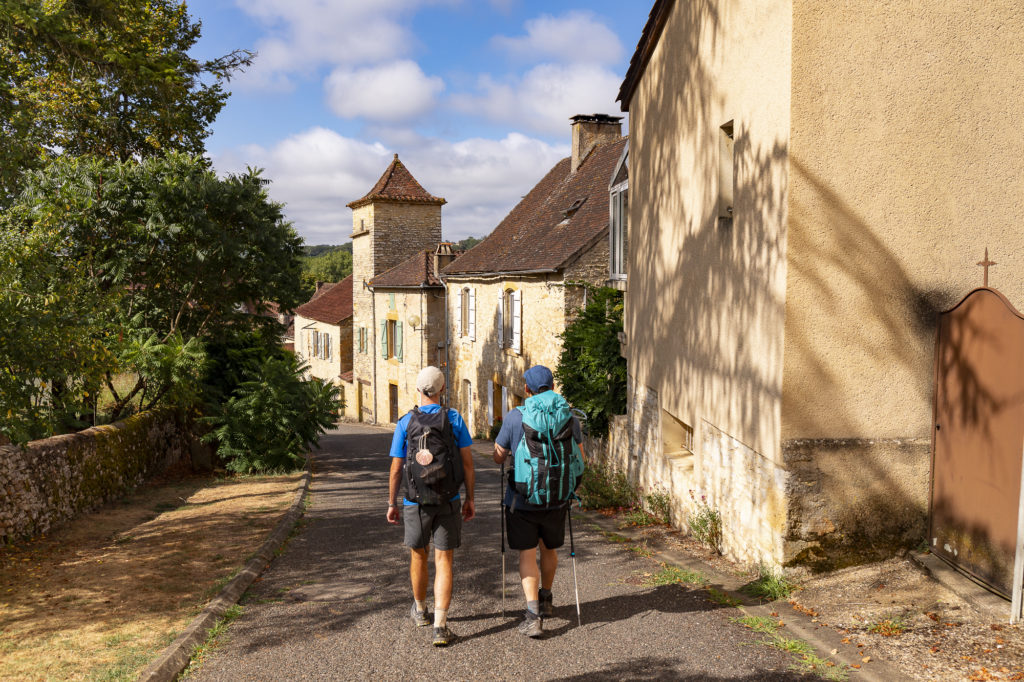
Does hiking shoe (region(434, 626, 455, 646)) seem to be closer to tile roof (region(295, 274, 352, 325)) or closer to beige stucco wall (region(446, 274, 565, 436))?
beige stucco wall (region(446, 274, 565, 436))

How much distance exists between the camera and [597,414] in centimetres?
1169

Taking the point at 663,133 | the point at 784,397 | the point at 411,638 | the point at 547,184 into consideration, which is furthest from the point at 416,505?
the point at 547,184

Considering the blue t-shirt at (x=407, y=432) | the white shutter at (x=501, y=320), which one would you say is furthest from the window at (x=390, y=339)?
the blue t-shirt at (x=407, y=432)

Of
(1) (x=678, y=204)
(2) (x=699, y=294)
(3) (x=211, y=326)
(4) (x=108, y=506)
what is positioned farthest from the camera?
(3) (x=211, y=326)

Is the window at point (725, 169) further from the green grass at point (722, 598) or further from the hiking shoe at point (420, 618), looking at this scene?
the hiking shoe at point (420, 618)

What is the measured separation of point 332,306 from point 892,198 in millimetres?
36624

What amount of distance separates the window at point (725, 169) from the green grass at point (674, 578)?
311 centimetres

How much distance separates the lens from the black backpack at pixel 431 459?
→ 4.54 meters

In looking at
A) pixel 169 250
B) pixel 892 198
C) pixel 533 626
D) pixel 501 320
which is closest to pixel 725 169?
pixel 892 198

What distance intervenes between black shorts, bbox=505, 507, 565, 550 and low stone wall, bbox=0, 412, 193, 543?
585 centimetres

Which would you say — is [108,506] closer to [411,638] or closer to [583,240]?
[411,638]

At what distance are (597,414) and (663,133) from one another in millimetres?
4658

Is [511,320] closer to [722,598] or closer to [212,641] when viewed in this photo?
[722,598]

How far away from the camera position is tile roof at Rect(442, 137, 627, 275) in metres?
17.2
